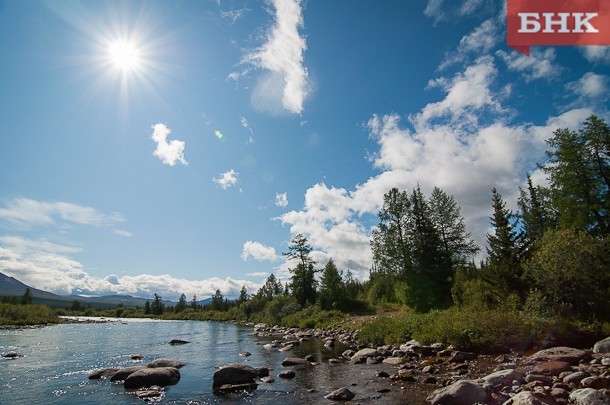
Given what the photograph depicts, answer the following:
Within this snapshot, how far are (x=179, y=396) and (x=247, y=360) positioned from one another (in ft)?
33.7

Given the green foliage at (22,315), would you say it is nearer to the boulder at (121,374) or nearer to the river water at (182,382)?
the river water at (182,382)

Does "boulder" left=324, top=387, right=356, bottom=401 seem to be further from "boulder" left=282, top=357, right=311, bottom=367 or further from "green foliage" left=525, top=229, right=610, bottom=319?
"green foliage" left=525, top=229, right=610, bottom=319

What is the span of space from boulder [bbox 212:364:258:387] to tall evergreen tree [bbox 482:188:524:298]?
2371 cm

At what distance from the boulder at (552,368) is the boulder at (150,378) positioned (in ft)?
56.9

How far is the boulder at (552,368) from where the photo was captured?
13.4m

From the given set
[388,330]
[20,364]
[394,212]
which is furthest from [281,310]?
[20,364]

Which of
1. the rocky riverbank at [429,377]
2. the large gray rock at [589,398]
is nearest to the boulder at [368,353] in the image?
the rocky riverbank at [429,377]

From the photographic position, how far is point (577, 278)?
68.1 feet

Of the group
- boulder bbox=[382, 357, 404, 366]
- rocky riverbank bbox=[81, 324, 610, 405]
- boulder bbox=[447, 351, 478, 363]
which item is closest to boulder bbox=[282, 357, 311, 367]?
rocky riverbank bbox=[81, 324, 610, 405]

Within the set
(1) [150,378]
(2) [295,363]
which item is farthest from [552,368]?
(1) [150,378]

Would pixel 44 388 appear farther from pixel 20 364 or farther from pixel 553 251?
pixel 553 251

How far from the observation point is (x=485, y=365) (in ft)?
54.4

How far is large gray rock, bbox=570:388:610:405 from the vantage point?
9.16 meters

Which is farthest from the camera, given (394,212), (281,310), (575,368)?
(281,310)
